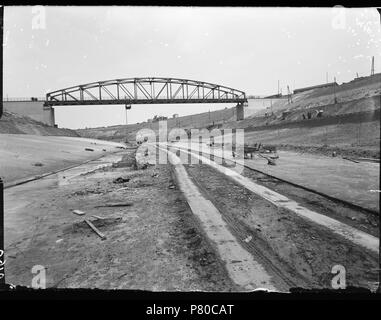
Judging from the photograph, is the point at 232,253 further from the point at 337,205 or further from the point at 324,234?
the point at 337,205

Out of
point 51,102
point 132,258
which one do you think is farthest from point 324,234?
point 51,102

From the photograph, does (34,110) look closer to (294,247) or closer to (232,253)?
(232,253)

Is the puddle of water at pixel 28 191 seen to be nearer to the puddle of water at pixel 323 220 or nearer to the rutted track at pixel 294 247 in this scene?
the rutted track at pixel 294 247

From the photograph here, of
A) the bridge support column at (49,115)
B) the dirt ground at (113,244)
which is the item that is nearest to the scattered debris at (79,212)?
the dirt ground at (113,244)

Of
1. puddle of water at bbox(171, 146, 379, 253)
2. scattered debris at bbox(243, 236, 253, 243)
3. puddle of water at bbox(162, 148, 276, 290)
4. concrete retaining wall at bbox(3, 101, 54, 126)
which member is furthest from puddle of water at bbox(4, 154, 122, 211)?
concrete retaining wall at bbox(3, 101, 54, 126)

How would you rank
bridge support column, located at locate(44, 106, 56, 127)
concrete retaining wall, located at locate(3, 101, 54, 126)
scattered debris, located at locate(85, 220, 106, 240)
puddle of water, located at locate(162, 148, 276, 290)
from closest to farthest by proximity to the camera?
1. puddle of water, located at locate(162, 148, 276, 290)
2. scattered debris, located at locate(85, 220, 106, 240)
3. concrete retaining wall, located at locate(3, 101, 54, 126)
4. bridge support column, located at locate(44, 106, 56, 127)

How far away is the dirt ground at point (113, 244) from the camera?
3889 millimetres

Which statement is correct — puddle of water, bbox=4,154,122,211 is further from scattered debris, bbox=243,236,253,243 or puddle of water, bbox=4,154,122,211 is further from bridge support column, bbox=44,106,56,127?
bridge support column, bbox=44,106,56,127

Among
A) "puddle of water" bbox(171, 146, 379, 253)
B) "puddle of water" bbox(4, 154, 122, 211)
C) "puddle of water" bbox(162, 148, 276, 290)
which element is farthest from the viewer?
"puddle of water" bbox(4, 154, 122, 211)

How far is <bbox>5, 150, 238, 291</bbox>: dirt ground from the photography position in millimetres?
3889

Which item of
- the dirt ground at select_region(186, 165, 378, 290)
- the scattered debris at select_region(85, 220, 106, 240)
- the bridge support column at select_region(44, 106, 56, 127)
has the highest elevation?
the bridge support column at select_region(44, 106, 56, 127)

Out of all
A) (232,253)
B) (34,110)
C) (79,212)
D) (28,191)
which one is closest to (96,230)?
(79,212)

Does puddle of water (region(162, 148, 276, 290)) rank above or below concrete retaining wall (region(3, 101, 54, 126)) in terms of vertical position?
below

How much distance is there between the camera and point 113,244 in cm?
527
